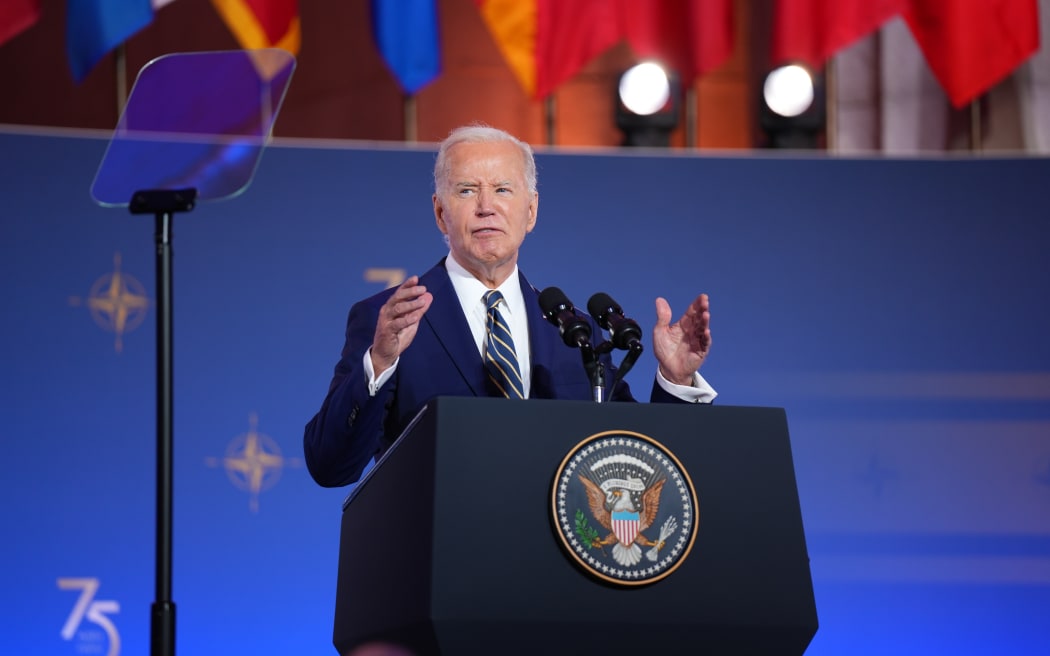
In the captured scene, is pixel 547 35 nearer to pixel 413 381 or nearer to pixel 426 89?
pixel 426 89

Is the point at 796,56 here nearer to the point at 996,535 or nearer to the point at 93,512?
the point at 996,535

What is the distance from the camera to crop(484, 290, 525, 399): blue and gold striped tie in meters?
1.96

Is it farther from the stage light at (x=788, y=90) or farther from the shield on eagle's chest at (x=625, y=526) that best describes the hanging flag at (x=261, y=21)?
the shield on eagle's chest at (x=625, y=526)

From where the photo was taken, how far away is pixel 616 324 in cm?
166

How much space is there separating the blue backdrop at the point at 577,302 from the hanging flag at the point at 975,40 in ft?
1.10

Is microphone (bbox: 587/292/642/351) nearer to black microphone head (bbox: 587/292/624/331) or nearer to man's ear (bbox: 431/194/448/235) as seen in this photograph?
black microphone head (bbox: 587/292/624/331)

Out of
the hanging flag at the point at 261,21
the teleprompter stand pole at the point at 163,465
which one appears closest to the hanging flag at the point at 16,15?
the hanging flag at the point at 261,21

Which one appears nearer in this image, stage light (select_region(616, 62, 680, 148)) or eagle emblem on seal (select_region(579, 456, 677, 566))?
eagle emblem on seal (select_region(579, 456, 677, 566))

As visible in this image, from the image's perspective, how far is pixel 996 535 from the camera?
4121 millimetres

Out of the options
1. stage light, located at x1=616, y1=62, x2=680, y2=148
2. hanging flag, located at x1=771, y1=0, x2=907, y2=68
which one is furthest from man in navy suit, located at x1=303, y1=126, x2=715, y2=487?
hanging flag, located at x1=771, y1=0, x2=907, y2=68

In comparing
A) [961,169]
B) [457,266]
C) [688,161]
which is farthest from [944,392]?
[457,266]

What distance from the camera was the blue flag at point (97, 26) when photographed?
411 centimetres

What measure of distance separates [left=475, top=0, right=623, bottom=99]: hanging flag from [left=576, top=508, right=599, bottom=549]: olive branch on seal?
10.4 ft

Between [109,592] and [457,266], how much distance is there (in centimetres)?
219
